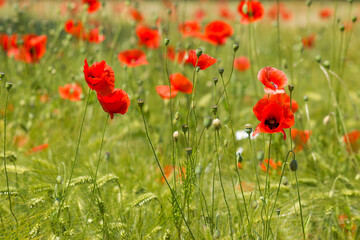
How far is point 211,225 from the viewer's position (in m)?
1.43

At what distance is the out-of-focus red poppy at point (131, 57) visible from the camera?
7.45 feet

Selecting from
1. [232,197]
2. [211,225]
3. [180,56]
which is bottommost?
[232,197]

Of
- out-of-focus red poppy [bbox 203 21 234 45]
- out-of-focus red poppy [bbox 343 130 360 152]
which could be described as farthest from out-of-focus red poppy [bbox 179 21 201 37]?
out-of-focus red poppy [bbox 343 130 360 152]

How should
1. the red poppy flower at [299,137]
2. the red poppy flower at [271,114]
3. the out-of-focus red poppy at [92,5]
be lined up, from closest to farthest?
the red poppy flower at [271,114] → the red poppy flower at [299,137] → the out-of-focus red poppy at [92,5]

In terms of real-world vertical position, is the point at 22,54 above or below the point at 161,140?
above

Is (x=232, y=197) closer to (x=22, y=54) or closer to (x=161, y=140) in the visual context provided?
(x=161, y=140)

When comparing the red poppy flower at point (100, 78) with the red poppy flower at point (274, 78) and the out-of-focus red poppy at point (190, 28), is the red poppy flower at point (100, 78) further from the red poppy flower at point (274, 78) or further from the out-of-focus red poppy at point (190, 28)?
the out-of-focus red poppy at point (190, 28)

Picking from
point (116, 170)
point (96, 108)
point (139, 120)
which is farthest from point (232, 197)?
point (96, 108)

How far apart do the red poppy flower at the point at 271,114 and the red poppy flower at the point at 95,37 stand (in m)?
1.46

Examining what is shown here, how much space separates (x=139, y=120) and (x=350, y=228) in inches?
48.9

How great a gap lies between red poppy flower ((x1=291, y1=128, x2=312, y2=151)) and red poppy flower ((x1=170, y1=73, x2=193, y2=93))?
1.99 feet

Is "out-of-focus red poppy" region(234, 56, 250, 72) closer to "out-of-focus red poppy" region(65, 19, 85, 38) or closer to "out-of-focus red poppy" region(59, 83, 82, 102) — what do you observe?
"out-of-focus red poppy" region(65, 19, 85, 38)

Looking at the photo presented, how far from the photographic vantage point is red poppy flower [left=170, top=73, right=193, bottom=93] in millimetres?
1796

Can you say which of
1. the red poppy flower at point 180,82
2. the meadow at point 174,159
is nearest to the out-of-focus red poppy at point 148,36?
the meadow at point 174,159
